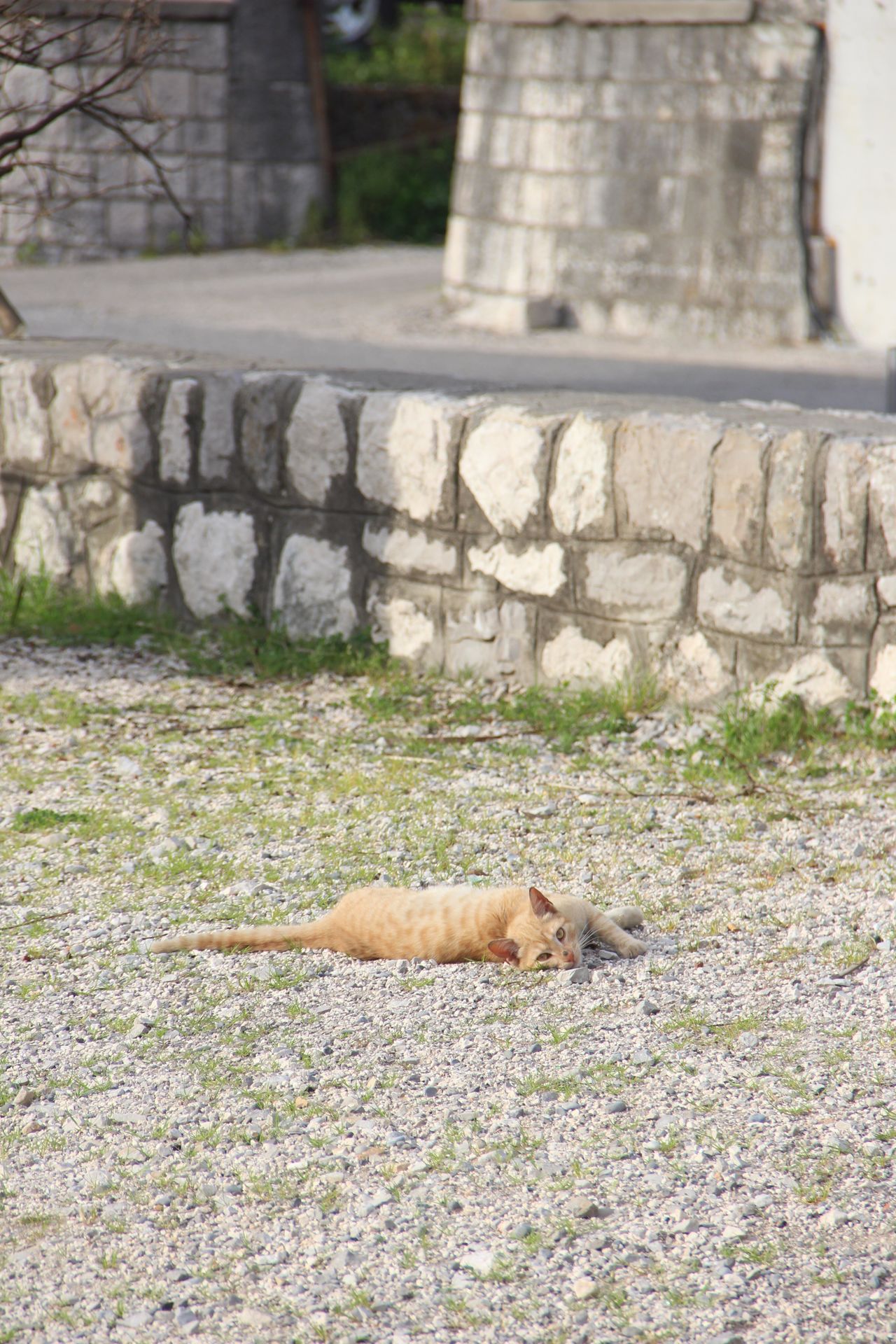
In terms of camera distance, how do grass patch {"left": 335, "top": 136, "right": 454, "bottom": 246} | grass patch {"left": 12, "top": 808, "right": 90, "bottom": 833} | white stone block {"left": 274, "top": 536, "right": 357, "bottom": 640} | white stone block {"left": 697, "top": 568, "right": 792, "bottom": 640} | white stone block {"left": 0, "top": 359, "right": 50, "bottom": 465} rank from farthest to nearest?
1. grass patch {"left": 335, "top": 136, "right": 454, "bottom": 246}
2. white stone block {"left": 0, "top": 359, "right": 50, "bottom": 465}
3. white stone block {"left": 274, "top": 536, "right": 357, "bottom": 640}
4. white stone block {"left": 697, "top": 568, "right": 792, "bottom": 640}
5. grass patch {"left": 12, "top": 808, "right": 90, "bottom": 833}

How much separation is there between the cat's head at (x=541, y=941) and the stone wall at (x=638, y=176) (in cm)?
794

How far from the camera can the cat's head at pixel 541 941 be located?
9.23ft

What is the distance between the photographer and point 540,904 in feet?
9.23

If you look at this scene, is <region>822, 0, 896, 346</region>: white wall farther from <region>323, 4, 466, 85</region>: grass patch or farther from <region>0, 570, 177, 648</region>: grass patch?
<region>323, 4, 466, 85</region>: grass patch

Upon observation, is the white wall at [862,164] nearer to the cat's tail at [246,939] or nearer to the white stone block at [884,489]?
the white stone block at [884,489]

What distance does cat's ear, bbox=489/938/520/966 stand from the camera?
286 cm

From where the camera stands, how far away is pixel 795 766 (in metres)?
3.78

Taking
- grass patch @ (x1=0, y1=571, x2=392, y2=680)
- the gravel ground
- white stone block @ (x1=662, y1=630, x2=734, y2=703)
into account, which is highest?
white stone block @ (x1=662, y1=630, x2=734, y2=703)

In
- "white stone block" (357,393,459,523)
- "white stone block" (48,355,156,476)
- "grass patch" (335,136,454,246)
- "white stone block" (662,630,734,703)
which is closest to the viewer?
"white stone block" (662,630,734,703)

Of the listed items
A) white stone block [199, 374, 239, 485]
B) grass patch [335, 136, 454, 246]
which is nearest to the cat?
white stone block [199, 374, 239, 485]

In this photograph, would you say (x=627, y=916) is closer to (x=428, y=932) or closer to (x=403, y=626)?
(x=428, y=932)

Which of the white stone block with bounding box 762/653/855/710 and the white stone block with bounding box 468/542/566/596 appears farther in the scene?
the white stone block with bounding box 468/542/566/596

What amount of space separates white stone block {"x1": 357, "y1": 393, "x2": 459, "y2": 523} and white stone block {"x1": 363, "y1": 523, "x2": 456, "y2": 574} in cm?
8

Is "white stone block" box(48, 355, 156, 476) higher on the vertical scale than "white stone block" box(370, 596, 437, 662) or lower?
higher
